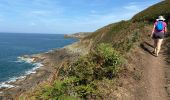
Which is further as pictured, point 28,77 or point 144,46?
point 28,77

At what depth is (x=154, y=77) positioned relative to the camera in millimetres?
11586

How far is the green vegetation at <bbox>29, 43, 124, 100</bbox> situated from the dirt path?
1.24 meters

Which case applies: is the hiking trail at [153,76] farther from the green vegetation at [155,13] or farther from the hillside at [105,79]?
the green vegetation at [155,13]

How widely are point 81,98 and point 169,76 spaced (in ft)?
13.2

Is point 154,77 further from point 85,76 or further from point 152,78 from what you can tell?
point 85,76

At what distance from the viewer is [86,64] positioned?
37.1ft

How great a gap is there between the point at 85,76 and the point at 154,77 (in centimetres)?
285

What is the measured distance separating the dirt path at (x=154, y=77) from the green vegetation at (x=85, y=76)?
4.07 ft

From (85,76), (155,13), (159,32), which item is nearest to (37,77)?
(155,13)

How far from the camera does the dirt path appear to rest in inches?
395

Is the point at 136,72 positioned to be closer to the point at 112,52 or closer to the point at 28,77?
the point at 112,52

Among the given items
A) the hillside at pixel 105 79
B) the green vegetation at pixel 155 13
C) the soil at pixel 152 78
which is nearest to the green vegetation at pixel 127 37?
the soil at pixel 152 78

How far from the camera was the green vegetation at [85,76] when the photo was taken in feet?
30.7

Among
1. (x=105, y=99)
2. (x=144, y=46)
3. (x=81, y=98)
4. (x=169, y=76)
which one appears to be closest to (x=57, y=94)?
(x=81, y=98)
